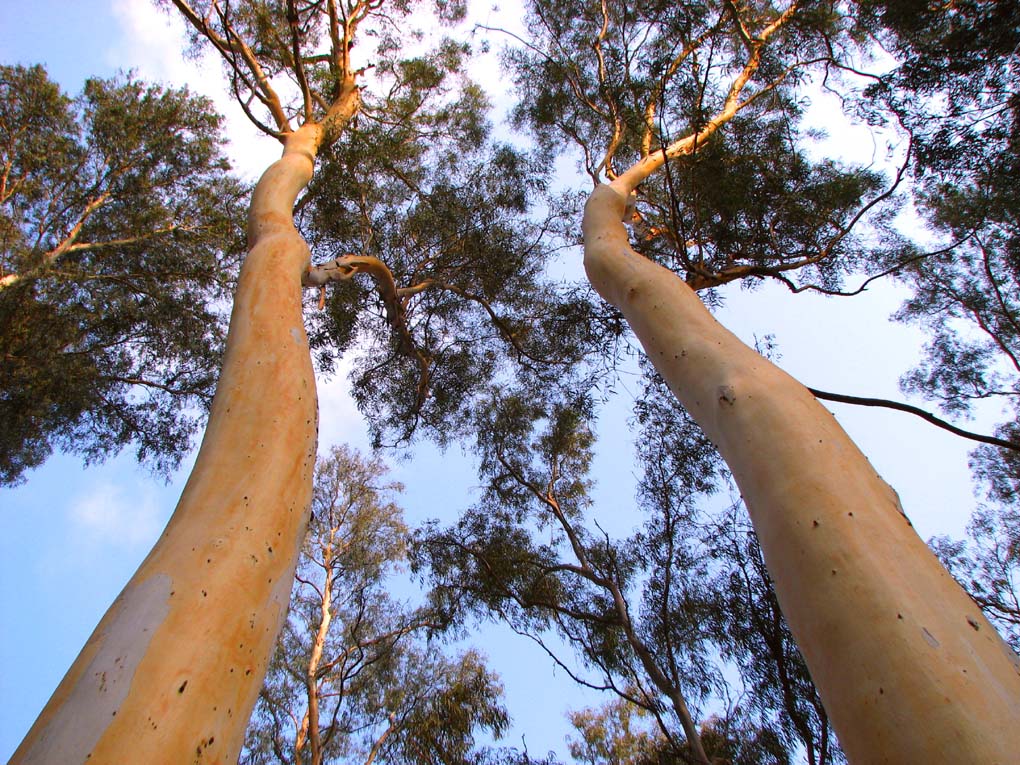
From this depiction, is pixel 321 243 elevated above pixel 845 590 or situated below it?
above

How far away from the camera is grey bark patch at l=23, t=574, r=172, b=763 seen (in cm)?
96

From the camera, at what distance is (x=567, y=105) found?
7.71m

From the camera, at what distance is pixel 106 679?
1.06m

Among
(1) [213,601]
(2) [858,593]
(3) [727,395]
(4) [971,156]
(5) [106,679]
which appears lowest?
(5) [106,679]

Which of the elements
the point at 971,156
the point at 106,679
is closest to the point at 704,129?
the point at 971,156

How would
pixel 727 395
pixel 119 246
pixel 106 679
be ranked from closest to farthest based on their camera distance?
pixel 106 679, pixel 727 395, pixel 119 246

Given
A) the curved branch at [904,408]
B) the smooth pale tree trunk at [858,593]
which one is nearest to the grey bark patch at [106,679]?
the smooth pale tree trunk at [858,593]

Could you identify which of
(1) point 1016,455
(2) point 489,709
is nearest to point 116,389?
(2) point 489,709

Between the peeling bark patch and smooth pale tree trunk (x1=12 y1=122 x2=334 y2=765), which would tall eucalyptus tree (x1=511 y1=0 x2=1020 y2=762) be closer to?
the peeling bark patch

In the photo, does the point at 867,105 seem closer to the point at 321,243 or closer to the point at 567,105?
the point at 567,105

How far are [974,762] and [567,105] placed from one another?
25.7 ft

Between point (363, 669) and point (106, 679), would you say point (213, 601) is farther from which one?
point (363, 669)

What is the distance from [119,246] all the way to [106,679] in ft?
29.0

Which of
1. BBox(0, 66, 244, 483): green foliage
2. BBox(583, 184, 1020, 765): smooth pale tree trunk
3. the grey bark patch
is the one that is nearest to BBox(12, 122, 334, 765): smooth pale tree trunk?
the grey bark patch
